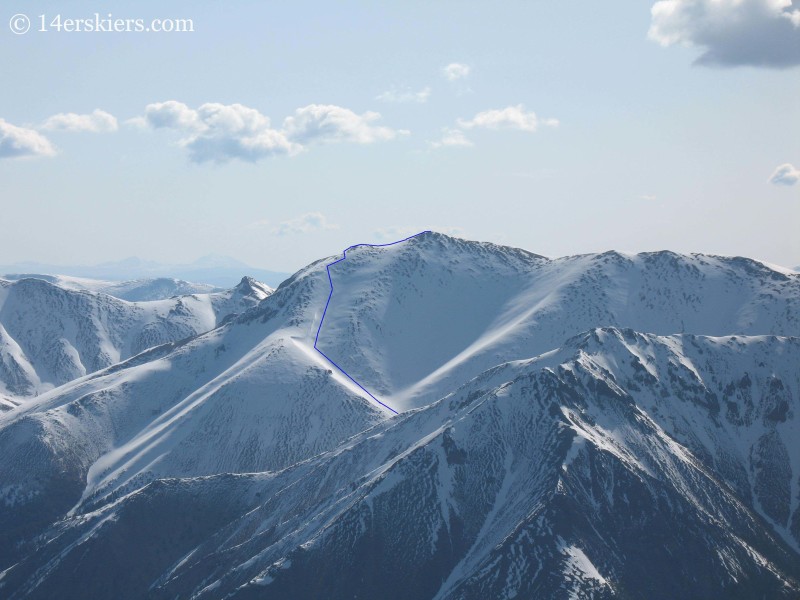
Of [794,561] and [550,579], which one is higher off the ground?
[550,579]

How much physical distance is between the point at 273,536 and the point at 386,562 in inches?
1141

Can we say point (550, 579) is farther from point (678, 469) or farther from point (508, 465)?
point (678, 469)

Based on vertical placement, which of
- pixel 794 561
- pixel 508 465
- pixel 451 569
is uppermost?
pixel 508 465

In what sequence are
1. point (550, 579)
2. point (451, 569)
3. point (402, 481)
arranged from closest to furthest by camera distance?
point (550, 579)
point (451, 569)
point (402, 481)

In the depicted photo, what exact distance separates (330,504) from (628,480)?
58.7 meters

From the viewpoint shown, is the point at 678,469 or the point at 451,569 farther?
the point at 678,469

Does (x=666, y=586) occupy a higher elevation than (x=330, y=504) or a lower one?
lower

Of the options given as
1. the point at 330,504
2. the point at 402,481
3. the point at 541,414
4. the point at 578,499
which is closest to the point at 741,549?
the point at 578,499

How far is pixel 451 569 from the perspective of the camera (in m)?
175

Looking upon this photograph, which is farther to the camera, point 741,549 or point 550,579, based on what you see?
point 741,549

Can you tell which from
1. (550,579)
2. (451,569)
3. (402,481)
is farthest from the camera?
(402,481)

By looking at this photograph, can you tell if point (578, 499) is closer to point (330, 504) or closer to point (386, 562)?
point (386, 562)

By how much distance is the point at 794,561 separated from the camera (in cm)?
19500

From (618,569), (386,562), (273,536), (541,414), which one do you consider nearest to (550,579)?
(618,569)
